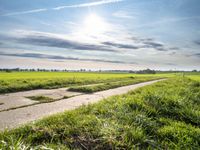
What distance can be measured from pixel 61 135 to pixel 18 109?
128 inches

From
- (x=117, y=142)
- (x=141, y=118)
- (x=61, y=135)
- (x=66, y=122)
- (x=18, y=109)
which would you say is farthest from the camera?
(x=18, y=109)

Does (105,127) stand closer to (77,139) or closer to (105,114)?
(77,139)

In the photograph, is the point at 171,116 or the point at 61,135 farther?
the point at 171,116

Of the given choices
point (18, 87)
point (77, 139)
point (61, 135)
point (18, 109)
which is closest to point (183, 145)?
point (77, 139)

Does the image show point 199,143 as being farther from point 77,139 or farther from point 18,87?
point 18,87

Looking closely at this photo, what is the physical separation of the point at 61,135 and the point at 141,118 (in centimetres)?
192

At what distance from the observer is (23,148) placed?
9.08 ft

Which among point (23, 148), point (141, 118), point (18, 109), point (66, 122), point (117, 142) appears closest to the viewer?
point (23, 148)

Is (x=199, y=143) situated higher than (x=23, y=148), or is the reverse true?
(x=23, y=148)

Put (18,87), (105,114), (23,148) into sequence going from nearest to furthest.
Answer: (23,148), (105,114), (18,87)

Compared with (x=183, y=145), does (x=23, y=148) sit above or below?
above

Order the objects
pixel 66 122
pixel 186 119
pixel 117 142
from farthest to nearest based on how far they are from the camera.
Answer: pixel 186 119 < pixel 66 122 < pixel 117 142

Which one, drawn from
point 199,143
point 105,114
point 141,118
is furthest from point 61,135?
point 199,143

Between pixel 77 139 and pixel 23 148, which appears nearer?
pixel 23 148
